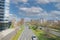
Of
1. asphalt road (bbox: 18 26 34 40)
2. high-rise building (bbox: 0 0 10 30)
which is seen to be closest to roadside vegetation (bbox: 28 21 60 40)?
asphalt road (bbox: 18 26 34 40)

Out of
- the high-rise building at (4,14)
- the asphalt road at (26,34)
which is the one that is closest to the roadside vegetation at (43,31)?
the asphalt road at (26,34)

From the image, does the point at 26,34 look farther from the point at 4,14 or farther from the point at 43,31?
the point at 4,14

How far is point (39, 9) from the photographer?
241cm

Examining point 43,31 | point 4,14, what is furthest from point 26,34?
point 4,14

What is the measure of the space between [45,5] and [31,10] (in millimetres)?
194

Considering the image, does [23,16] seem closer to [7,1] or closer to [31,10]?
[31,10]

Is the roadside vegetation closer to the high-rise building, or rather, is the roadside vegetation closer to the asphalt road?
the asphalt road

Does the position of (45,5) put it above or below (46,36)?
above

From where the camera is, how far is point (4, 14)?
241 centimetres

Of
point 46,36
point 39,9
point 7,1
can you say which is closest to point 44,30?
point 46,36

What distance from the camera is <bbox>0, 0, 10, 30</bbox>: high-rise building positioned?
240cm

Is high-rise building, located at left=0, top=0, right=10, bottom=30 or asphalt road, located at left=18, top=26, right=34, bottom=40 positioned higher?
high-rise building, located at left=0, top=0, right=10, bottom=30

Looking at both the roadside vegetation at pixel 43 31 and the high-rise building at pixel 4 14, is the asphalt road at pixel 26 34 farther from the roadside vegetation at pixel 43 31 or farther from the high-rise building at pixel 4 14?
the high-rise building at pixel 4 14

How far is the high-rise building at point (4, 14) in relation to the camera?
240 centimetres
